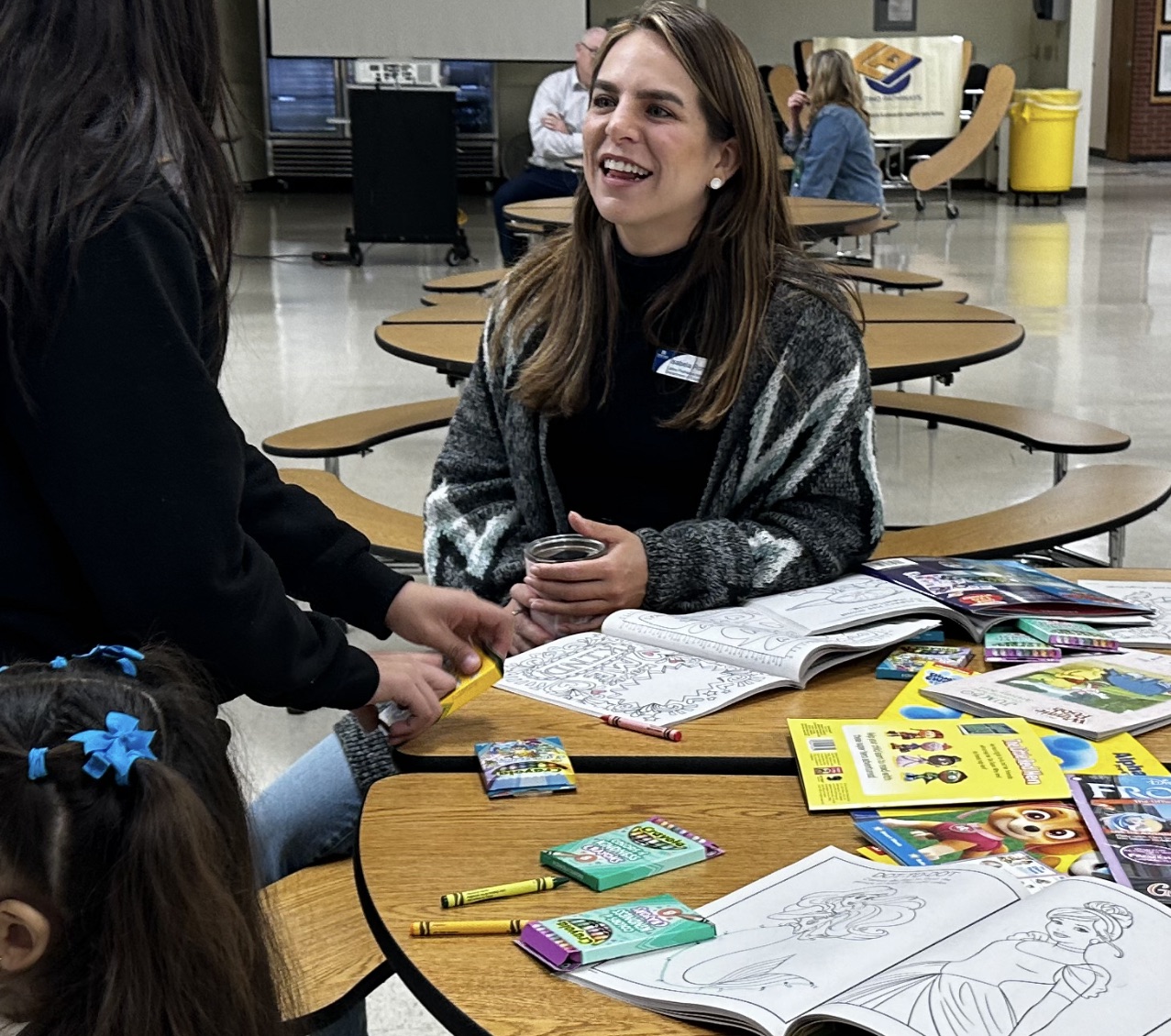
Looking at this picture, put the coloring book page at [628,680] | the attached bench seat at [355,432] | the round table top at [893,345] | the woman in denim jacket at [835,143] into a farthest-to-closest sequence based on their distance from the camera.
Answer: the woman in denim jacket at [835,143], the attached bench seat at [355,432], the round table top at [893,345], the coloring book page at [628,680]

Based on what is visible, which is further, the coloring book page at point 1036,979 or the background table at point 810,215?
the background table at point 810,215

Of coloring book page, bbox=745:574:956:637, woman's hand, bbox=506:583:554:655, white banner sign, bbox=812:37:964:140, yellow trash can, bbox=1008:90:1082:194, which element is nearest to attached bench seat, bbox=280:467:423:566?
woman's hand, bbox=506:583:554:655

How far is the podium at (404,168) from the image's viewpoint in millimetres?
9992

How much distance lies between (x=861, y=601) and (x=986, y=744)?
417mm

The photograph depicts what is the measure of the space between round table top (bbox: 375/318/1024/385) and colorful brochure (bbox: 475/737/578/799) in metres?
1.95

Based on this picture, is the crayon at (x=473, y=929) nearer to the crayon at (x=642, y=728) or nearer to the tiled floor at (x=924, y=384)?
the tiled floor at (x=924, y=384)

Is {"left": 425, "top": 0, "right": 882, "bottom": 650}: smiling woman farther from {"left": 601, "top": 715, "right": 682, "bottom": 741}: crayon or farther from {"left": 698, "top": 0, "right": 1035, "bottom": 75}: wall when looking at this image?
{"left": 698, "top": 0, "right": 1035, "bottom": 75}: wall

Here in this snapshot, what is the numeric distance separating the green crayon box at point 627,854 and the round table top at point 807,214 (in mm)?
4299

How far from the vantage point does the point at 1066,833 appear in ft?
3.99

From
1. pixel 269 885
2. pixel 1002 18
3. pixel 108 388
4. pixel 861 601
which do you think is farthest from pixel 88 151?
pixel 1002 18

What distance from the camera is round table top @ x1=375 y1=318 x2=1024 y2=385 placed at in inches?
136

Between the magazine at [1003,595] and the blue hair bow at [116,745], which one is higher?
the blue hair bow at [116,745]

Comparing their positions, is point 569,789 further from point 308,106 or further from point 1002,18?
point 1002,18

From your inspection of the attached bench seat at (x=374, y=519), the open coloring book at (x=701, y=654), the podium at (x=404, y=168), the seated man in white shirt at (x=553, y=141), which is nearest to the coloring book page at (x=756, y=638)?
the open coloring book at (x=701, y=654)
